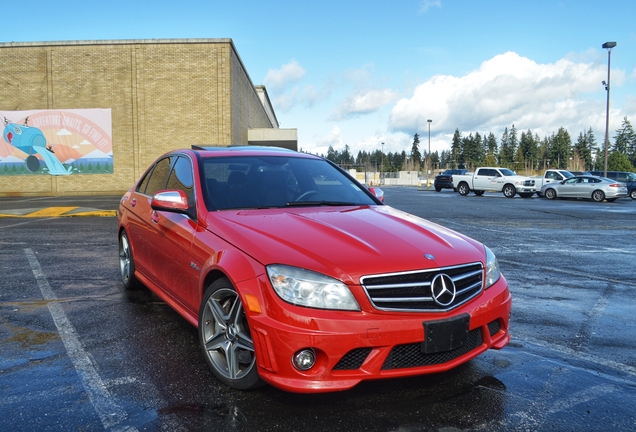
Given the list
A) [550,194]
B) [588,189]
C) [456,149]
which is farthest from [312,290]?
[456,149]

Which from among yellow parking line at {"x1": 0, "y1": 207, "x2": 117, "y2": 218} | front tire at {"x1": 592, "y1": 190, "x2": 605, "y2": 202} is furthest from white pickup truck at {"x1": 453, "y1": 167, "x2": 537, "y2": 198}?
yellow parking line at {"x1": 0, "y1": 207, "x2": 117, "y2": 218}

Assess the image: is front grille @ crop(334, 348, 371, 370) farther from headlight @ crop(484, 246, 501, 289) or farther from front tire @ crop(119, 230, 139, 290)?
front tire @ crop(119, 230, 139, 290)

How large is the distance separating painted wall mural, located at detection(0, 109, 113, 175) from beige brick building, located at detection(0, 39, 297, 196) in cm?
36

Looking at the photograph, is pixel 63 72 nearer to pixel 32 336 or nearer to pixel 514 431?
pixel 32 336

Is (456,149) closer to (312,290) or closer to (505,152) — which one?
(505,152)

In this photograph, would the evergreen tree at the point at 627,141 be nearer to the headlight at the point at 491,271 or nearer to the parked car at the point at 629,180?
the parked car at the point at 629,180

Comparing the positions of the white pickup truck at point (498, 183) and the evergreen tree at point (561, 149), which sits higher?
the evergreen tree at point (561, 149)

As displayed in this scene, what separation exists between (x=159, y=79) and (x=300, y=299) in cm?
3053

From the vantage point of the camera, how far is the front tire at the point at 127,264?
221 inches

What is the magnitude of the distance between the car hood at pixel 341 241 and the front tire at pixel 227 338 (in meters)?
0.35

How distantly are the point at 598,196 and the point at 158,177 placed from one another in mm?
27848

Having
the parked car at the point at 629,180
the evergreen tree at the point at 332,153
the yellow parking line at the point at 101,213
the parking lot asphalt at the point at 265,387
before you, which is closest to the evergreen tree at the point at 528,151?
the evergreen tree at the point at 332,153

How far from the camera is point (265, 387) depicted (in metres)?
3.22

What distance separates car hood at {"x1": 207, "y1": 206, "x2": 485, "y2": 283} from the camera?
9.57 ft
